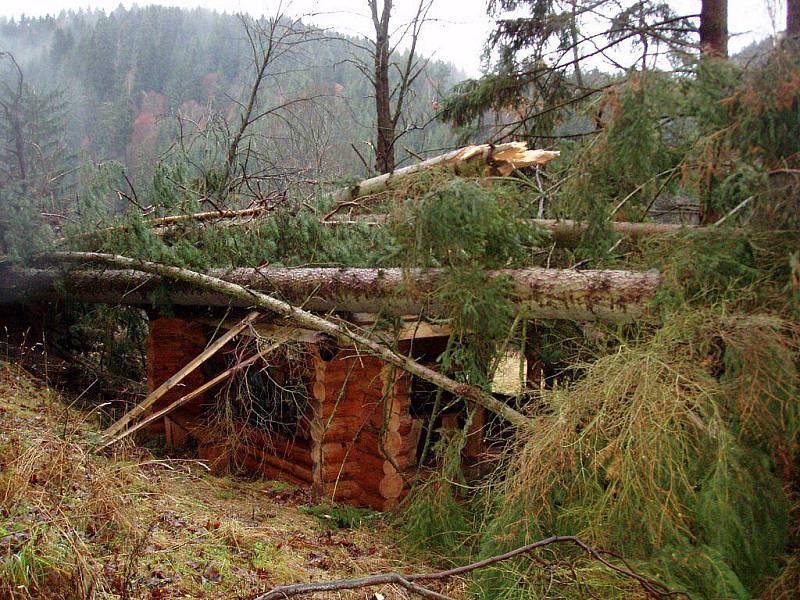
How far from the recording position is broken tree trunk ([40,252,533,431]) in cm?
505

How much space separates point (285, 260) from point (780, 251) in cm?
501

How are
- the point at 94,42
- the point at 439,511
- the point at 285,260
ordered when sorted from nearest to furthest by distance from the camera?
Result: the point at 439,511 < the point at 285,260 < the point at 94,42

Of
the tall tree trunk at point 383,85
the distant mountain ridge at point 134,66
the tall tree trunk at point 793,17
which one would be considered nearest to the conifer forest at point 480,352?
the tall tree trunk at point 793,17

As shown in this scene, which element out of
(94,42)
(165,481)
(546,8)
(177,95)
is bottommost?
(165,481)

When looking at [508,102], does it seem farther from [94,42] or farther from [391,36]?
[94,42]

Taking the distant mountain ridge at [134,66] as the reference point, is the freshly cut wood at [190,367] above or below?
below

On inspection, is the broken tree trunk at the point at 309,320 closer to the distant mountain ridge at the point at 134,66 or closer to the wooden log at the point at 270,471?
the wooden log at the point at 270,471

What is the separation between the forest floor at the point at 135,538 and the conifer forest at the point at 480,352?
24 millimetres

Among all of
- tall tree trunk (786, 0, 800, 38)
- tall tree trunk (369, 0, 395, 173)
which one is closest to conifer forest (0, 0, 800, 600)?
tall tree trunk (786, 0, 800, 38)

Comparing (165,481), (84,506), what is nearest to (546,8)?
(165,481)

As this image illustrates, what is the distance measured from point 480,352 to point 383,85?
7.33 m

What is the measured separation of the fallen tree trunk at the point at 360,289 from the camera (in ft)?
14.5

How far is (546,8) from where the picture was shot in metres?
8.12

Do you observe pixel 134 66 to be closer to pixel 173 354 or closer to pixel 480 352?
pixel 173 354
